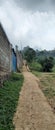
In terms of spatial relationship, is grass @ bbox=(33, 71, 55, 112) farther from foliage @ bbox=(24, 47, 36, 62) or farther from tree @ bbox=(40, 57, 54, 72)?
foliage @ bbox=(24, 47, 36, 62)

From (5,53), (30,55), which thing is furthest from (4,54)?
(30,55)

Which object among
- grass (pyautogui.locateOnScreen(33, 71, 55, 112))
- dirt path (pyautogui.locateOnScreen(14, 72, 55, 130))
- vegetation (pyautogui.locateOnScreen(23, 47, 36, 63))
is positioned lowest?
dirt path (pyautogui.locateOnScreen(14, 72, 55, 130))

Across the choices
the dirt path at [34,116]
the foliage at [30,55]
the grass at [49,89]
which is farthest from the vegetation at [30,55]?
the dirt path at [34,116]

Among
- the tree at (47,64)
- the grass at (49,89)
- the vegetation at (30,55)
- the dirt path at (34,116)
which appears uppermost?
the vegetation at (30,55)

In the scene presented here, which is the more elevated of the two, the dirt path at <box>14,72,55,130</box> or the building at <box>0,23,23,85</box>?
the building at <box>0,23,23,85</box>

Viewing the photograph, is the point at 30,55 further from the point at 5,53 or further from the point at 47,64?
the point at 5,53

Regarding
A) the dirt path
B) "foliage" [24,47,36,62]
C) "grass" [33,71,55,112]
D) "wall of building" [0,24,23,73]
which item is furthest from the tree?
the dirt path

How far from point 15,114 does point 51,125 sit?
155 cm

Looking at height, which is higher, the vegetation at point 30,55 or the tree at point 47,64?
the vegetation at point 30,55

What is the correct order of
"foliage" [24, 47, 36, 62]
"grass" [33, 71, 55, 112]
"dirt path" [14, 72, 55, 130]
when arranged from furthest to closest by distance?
1. "foliage" [24, 47, 36, 62]
2. "grass" [33, 71, 55, 112]
3. "dirt path" [14, 72, 55, 130]

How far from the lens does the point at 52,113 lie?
7.92 meters

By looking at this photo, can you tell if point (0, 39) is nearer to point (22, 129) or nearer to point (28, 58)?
point (22, 129)

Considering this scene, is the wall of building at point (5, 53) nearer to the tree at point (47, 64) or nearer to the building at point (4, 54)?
the building at point (4, 54)

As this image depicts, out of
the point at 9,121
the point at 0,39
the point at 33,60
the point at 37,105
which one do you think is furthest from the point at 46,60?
the point at 9,121
